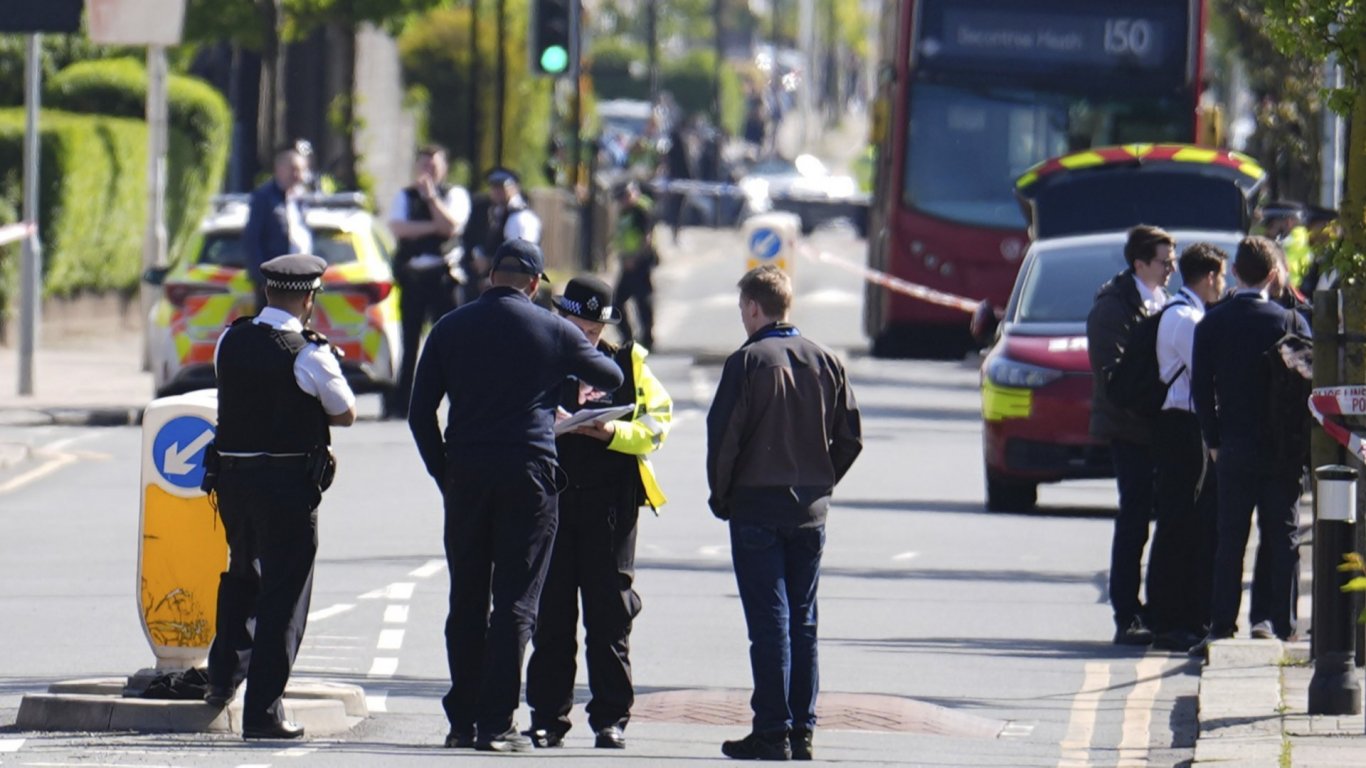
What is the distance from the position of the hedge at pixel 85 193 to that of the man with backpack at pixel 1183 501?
50.7 ft

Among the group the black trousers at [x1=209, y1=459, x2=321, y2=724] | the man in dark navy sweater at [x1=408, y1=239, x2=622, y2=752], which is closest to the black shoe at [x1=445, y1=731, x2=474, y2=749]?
the man in dark navy sweater at [x1=408, y1=239, x2=622, y2=752]

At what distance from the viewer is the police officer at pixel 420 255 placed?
2198 centimetres

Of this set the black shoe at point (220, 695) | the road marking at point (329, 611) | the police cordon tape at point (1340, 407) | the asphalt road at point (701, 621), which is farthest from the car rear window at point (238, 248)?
the black shoe at point (220, 695)

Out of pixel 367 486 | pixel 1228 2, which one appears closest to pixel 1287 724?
pixel 367 486

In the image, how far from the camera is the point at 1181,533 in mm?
13078

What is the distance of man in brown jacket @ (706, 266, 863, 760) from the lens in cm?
983

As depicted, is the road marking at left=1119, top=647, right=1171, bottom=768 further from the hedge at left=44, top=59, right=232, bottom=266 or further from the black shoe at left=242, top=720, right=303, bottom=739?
the hedge at left=44, top=59, right=232, bottom=266

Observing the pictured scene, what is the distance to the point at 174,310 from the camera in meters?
21.0

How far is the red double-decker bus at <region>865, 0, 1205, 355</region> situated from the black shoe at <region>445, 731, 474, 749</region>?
16.9 m

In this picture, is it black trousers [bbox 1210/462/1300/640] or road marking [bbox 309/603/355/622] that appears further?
road marking [bbox 309/603/355/622]

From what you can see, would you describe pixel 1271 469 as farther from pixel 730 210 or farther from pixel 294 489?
pixel 730 210

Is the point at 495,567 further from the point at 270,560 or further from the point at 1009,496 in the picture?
the point at 1009,496

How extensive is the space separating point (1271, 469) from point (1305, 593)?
2595mm

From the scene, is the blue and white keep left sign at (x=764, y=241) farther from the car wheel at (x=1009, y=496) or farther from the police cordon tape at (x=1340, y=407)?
the police cordon tape at (x=1340, y=407)
